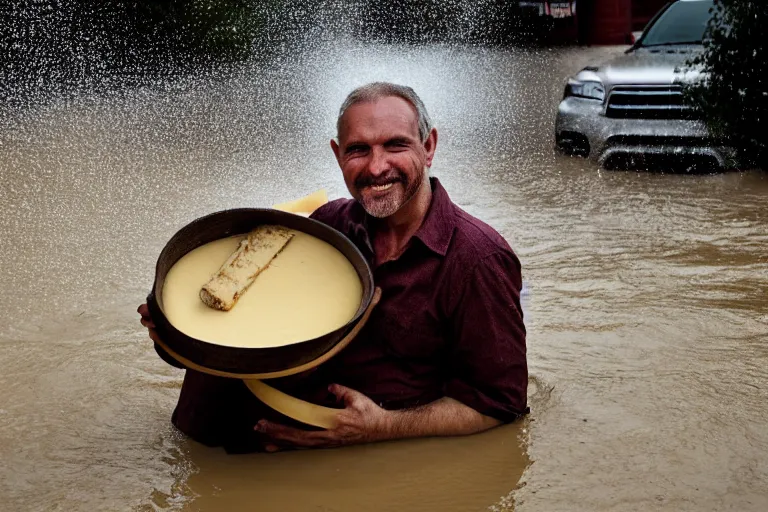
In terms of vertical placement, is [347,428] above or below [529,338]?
above

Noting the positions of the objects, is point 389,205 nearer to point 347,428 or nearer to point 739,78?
point 347,428

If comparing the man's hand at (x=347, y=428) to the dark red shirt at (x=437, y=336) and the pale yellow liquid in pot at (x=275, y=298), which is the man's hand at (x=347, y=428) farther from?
the pale yellow liquid in pot at (x=275, y=298)

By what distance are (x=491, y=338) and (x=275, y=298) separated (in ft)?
2.15

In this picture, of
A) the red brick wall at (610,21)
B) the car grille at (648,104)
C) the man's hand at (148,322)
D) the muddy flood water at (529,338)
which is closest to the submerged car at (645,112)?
the car grille at (648,104)

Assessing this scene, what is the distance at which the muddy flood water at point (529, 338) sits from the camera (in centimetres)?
308

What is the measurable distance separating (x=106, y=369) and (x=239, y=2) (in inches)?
523

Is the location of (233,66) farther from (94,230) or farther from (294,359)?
(294,359)

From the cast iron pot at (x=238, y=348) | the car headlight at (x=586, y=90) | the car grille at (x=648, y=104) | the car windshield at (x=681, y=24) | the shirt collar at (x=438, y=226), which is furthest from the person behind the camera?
the car windshield at (x=681, y=24)

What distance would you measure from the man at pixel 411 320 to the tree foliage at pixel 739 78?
227 inches

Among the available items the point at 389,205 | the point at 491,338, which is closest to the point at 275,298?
the point at 389,205

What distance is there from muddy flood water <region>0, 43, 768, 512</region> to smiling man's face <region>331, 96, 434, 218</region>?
2.73 ft

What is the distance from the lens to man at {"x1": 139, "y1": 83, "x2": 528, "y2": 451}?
286cm

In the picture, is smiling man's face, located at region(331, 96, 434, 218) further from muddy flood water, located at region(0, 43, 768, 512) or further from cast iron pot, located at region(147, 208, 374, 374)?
muddy flood water, located at region(0, 43, 768, 512)

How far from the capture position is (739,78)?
845 centimetres
